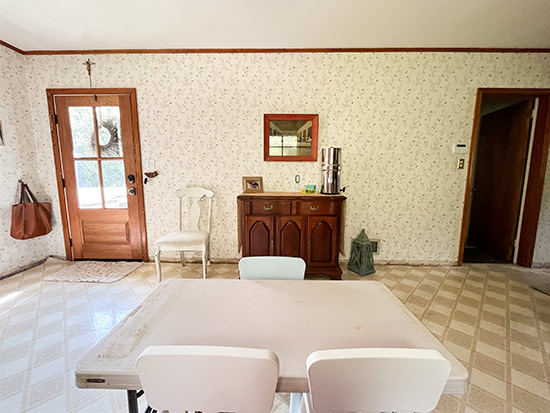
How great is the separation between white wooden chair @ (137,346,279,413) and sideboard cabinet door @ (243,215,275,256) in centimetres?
204

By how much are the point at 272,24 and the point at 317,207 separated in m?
1.82

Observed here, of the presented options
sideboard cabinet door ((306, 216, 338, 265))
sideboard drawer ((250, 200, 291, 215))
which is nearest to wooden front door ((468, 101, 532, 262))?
sideboard cabinet door ((306, 216, 338, 265))

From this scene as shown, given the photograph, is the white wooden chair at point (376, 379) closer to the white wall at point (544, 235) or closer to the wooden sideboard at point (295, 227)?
the wooden sideboard at point (295, 227)

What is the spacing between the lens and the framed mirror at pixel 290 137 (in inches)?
116

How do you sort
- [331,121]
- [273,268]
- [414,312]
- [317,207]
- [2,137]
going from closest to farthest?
1. [273,268]
2. [414,312]
3. [317,207]
4. [2,137]
5. [331,121]

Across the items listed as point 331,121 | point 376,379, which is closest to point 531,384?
point 376,379

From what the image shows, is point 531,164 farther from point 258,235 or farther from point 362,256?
point 258,235

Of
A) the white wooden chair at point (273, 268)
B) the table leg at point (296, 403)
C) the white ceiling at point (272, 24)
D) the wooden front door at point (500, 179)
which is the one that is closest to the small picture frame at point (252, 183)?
the white ceiling at point (272, 24)

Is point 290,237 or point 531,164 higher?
point 531,164

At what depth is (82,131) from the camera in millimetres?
3002

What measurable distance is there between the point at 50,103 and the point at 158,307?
3.44 meters

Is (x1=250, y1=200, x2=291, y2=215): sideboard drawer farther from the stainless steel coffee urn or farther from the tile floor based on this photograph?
the tile floor

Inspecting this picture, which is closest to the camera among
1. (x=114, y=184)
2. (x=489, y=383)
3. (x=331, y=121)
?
(x=489, y=383)

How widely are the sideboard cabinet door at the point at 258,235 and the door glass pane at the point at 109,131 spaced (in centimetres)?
189
